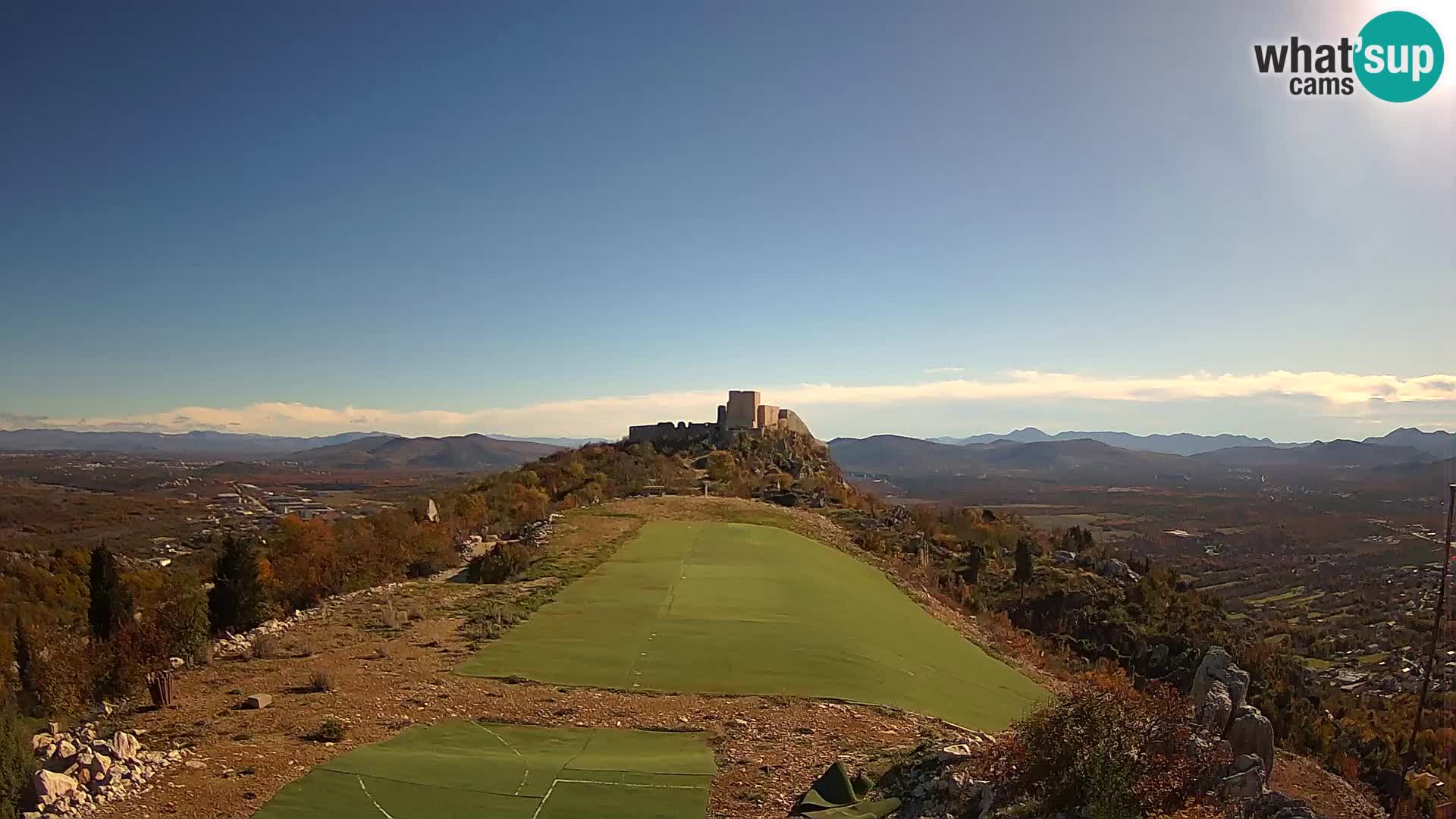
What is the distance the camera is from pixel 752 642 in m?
14.9

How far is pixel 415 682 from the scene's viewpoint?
12164 millimetres

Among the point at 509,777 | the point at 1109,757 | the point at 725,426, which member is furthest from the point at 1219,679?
the point at 725,426

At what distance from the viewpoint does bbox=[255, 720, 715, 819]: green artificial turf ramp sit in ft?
25.9

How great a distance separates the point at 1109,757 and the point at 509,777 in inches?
243

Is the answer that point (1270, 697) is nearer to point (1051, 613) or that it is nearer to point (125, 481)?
point (1051, 613)

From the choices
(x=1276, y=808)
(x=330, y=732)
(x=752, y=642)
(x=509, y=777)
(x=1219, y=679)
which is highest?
(x=1219, y=679)

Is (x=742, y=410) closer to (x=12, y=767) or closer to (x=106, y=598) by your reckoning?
(x=106, y=598)

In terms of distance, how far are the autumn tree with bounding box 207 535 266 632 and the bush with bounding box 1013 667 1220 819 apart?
1476 centimetres

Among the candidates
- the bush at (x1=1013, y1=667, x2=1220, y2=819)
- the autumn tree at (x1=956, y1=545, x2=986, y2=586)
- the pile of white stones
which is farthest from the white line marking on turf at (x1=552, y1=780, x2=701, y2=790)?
the autumn tree at (x1=956, y1=545, x2=986, y2=586)

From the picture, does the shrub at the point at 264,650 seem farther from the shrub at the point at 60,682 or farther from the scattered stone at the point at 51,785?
the scattered stone at the point at 51,785

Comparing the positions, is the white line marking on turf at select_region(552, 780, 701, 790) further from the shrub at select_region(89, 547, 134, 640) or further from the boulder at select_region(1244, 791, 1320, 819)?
the shrub at select_region(89, 547, 134, 640)

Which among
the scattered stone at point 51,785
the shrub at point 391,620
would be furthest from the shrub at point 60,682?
the shrub at point 391,620

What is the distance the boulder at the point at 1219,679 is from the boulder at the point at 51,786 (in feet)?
39.2

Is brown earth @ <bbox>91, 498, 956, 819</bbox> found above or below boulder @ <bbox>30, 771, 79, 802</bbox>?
below
